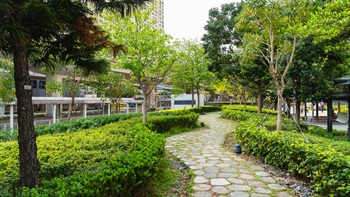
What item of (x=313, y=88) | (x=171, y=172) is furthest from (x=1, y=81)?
(x=313, y=88)

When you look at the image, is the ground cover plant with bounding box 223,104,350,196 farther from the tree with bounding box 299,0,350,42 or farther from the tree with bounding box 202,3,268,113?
the tree with bounding box 202,3,268,113

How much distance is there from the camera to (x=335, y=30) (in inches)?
219

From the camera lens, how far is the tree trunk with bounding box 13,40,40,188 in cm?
268

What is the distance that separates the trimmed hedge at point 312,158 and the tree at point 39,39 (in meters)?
3.62

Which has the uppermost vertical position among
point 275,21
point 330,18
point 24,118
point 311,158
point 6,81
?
point 275,21

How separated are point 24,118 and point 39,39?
1.04 m

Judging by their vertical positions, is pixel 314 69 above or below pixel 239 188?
above

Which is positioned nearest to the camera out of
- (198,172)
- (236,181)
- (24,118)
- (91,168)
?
(24,118)

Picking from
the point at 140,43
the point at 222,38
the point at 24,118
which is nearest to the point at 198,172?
the point at 24,118

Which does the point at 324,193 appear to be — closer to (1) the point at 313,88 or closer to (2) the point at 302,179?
Result: (2) the point at 302,179

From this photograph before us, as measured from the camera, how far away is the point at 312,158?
368 centimetres

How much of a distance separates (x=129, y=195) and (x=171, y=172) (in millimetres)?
1992

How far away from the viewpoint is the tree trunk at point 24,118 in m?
2.68

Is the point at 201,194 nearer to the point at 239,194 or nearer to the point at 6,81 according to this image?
the point at 239,194
